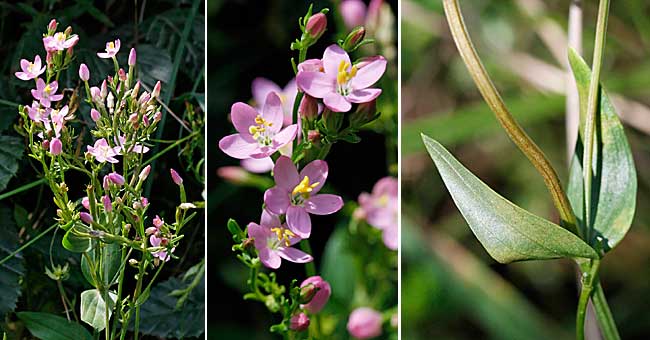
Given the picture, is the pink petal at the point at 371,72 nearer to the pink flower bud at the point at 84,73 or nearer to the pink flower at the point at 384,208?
the pink flower at the point at 384,208

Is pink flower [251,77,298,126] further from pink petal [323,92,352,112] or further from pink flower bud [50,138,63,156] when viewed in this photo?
pink flower bud [50,138,63,156]

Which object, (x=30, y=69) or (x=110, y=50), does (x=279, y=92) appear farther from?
(x=30, y=69)

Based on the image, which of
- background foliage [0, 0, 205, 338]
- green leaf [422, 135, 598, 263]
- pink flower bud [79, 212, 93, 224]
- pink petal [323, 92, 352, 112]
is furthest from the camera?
background foliage [0, 0, 205, 338]

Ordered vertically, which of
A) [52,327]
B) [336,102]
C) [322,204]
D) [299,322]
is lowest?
[52,327]

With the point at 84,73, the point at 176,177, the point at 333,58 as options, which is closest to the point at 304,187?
the point at 333,58

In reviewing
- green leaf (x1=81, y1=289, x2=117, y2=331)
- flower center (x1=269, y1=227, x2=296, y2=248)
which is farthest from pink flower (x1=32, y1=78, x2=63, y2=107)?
flower center (x1=269, y1=227, x2=296, y2=248)

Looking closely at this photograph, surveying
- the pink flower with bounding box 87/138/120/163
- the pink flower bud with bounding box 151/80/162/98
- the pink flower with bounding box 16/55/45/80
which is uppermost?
the pink flower with bounding box 16/55/45/80

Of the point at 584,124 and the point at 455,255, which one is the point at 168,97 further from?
the point at 584,124
